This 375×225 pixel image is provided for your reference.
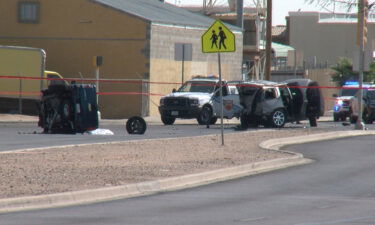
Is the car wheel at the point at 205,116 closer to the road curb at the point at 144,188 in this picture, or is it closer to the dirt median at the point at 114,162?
the dirt median at the point at 114,162

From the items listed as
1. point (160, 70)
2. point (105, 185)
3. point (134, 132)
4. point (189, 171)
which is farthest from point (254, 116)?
point (105, 185)

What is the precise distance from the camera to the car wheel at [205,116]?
39169 mm

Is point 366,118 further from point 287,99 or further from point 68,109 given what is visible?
point 68,109

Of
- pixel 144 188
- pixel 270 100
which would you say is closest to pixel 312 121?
pixel 270 100

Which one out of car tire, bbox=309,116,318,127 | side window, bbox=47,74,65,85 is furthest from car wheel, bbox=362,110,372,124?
side window, bbox=47,74,65,85

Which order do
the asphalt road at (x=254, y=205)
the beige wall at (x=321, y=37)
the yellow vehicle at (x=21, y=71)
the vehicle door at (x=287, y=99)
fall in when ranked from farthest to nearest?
1. the beige wall at (x=321, y=37)
2. the yellow vehicle at (x=21, y=71)
3. the vehicle door at (x=287, y=99)
4. the asphalt road at (x=254, y=205)

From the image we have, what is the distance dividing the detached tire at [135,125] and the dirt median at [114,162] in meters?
3.81

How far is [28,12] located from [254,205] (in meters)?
36.7

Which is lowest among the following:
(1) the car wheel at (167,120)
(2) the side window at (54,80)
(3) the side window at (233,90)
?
(1) the car wheel at (167,120)

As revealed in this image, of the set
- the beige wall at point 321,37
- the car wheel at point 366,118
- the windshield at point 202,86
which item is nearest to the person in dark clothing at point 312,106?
the windshield at point 202,86

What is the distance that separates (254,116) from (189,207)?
22136 millimetres

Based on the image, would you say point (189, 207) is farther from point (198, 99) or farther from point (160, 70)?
point (160, 70)

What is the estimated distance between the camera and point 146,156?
21422mm

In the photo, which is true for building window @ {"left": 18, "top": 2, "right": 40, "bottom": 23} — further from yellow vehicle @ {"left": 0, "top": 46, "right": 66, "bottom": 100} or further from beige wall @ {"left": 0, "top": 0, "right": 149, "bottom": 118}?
yellow vehicle @ {"left": 0, "top": 46, "right": 66, "bottom": 100}
